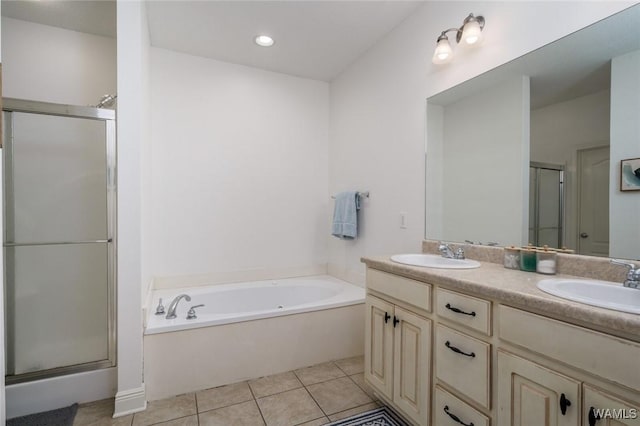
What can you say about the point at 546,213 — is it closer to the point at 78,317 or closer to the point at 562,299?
the point at 562,299

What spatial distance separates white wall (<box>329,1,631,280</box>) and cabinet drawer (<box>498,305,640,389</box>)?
112 cm

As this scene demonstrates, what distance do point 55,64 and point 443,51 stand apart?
2743 mm

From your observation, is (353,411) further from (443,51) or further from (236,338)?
(443,51)

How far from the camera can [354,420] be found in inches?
66.4

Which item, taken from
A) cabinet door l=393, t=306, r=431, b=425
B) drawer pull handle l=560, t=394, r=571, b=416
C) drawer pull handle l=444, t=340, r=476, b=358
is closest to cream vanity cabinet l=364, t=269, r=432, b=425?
cabinet door l=393, t=306, r=431, b=425

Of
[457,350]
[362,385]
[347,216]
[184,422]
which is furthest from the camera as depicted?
[347,216]

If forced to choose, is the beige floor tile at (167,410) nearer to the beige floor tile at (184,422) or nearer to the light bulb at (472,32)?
the beige floor tile at (184,422)

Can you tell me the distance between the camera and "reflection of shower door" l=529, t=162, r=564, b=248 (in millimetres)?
1443

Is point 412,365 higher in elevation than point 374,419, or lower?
higher

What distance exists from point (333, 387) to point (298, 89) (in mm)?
2758

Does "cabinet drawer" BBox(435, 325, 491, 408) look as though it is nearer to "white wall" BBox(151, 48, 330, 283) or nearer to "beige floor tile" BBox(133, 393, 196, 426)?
"beige floor tile" BBox(133, 393, 196, 426)

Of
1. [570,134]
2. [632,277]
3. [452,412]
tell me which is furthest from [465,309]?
[570,134]

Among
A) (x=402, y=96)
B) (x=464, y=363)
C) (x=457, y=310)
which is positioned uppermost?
(x=402, y=96)

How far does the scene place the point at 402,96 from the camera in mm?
2314
